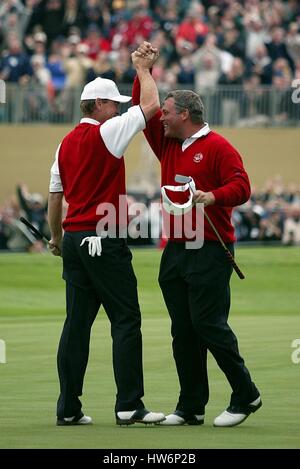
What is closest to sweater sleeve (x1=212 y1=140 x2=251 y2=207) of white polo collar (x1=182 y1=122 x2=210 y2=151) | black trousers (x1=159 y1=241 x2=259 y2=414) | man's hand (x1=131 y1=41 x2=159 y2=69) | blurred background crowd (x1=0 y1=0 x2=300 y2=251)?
white polo collar (x1=182 y1=122 x2=210 y2=151)

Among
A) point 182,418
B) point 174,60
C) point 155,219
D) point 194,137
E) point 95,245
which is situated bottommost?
point 155,219

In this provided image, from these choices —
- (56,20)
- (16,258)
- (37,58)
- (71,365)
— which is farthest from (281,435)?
(56,20)

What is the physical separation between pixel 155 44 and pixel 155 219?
666cm

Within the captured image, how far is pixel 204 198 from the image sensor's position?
Answer: 30.6 feet

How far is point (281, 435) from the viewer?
8789mm

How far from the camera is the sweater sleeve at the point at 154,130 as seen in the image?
32.6 ft

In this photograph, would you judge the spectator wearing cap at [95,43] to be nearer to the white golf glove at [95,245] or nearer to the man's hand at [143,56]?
the man's hand at [143,56]

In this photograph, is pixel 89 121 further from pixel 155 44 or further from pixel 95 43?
pixel 95 43

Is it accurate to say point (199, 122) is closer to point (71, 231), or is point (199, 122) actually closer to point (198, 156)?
point (198, 156)

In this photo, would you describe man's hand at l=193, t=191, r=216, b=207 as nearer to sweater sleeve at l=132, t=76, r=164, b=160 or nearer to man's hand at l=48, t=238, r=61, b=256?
sweater sleeve at l=132, t=76, r=164, b=160

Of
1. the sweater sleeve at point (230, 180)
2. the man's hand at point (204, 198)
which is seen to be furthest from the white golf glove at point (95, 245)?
the sweater sleeve at point (230, 180)

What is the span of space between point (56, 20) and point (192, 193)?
979 inches

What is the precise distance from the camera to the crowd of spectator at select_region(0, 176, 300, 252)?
27.3m

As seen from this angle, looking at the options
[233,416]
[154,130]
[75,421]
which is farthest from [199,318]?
[154,130]
